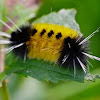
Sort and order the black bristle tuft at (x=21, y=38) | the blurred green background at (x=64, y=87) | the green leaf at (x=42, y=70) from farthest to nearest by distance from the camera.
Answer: the blurred green background at (x=64, y=87), the black bristle tuft at (x=21, y=38), the green leaf at (x=42, y=70)

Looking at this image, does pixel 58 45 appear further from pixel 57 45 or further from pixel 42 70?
pixel 42 70

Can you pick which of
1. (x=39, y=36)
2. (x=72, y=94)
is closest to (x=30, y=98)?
(x=72, y=94)

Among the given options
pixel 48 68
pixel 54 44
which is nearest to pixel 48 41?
pixel 54 44

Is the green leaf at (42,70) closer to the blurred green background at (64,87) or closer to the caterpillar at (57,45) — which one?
the caterpillar at (57,45)

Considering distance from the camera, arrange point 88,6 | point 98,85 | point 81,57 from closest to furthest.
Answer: point 81,57 < point 98,85 < point 88,6

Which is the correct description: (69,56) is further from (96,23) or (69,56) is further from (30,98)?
(96,23)

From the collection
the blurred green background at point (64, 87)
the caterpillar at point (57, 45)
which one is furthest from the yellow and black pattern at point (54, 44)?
the blurred green background at point (64, 87)

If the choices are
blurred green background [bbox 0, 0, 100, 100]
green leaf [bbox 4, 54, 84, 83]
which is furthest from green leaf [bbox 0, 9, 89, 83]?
blurred green background [bbox 0, 0, 100, 100]

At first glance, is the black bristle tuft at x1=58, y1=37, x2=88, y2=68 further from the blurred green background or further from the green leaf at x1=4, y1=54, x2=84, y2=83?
the blurred green background
